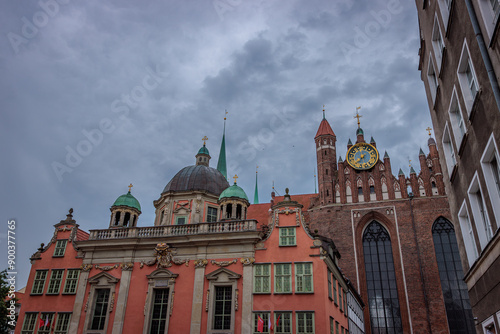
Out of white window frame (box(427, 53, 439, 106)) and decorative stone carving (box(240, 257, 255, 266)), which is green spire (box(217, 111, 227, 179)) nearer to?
A: decorative stone carving (box(240, 257, 255, 266))

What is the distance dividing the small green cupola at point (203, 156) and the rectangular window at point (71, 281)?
630 inches

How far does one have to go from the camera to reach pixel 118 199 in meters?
35.7

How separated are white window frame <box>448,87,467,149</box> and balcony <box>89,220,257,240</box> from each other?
15.1 metres

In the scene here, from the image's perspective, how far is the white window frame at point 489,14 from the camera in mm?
11438

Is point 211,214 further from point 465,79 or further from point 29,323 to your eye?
point 465,79

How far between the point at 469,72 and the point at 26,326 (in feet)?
100

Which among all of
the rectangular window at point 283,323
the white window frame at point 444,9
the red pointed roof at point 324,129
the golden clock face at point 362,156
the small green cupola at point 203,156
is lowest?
the rectangular window at point 283,323

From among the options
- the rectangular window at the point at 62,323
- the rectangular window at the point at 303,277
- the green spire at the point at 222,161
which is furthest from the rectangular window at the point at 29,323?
the green spire at the point at 222,161

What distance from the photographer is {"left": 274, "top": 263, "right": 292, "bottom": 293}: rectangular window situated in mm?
25750

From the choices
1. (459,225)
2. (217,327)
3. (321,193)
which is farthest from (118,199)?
(459,225)

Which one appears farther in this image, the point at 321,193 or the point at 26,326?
the point at 321,193

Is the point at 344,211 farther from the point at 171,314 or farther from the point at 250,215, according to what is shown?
the point at 171,314

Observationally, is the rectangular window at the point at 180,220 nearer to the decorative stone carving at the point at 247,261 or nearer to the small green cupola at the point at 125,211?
the small green cupola at the point at 125,211

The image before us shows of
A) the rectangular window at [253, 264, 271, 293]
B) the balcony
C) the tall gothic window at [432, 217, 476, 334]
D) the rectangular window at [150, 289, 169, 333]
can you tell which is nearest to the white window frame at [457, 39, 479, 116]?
the rectangular window at [253, 264, 271, 293]
